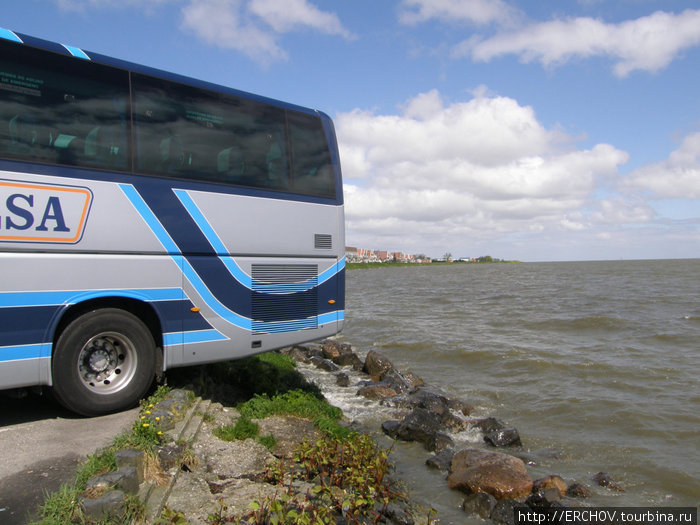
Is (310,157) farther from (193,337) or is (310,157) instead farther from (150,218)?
(193,337)

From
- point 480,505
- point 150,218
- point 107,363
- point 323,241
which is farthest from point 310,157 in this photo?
point 480,505

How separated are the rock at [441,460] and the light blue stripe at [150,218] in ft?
17.0

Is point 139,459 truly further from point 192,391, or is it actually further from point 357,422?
point 357,422

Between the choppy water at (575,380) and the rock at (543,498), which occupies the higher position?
the rock at (543,498)

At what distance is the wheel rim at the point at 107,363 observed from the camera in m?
6.62

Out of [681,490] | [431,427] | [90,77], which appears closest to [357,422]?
[431,427]

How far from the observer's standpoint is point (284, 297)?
8305 millimetres

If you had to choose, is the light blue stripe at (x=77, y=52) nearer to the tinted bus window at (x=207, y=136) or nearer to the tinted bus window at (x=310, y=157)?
the tinted bus window at (x=207, y=136)

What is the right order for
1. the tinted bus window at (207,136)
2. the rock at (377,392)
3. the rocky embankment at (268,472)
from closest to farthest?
the rocky embankment at (268,472) < the tinted bus window at (207,136) < the rock at (377,392)

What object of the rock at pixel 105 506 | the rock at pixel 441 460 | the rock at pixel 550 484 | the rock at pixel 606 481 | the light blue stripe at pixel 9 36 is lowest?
the rock at pixel 606 481

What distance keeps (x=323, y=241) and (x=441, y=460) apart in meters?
4.02

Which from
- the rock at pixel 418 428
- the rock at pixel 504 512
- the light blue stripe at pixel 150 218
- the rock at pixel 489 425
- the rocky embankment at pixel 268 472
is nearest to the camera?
the rocky embankment at pixel 268 472

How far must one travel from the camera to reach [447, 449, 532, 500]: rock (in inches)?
291

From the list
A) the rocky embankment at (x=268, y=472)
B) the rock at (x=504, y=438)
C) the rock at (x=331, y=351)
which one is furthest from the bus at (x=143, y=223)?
the rock at (x=331, y=351)
